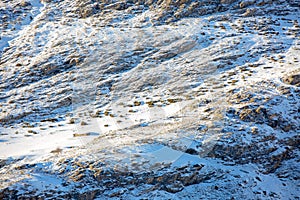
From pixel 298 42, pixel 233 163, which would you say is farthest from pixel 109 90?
pixel 298 42

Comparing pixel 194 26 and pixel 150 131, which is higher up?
pixel 194 26

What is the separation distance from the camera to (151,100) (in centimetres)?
1803

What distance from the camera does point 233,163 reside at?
1298 centimetres

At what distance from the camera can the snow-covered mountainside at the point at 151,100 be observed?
40.2ft

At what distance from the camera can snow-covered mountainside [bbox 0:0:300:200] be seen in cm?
1225

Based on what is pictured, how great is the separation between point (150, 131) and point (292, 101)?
6659 millimetres

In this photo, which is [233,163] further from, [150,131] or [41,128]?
[41,128]

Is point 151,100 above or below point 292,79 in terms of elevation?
below

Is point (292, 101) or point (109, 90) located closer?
point (292, 101)

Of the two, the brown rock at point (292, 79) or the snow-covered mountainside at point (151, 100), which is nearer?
the snow-covered mountainside at point (151, 100)

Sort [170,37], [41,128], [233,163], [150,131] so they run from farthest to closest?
[170,37] < [41,128] < [150,131] < [233,163]

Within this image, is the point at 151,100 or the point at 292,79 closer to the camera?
the point at 292,79

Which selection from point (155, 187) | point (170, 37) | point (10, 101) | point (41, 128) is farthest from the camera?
point (170, 37)

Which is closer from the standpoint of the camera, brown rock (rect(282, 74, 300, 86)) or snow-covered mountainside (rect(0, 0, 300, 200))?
snow-covered mountainside (rect(0, 0, 300, 200))
